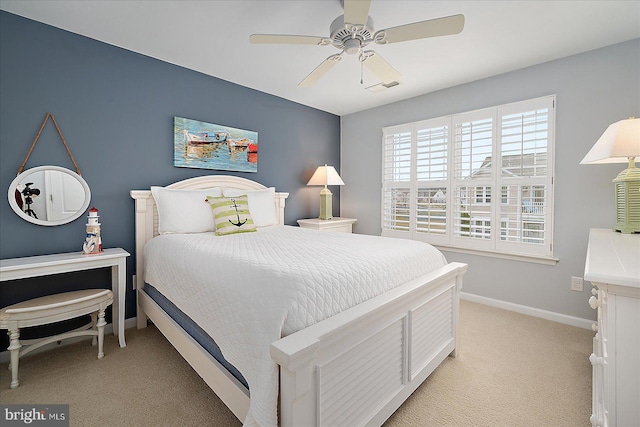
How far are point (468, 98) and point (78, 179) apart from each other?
3.87 m

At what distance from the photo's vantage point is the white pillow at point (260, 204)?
3.04 m

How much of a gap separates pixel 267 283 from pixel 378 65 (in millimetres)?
1710

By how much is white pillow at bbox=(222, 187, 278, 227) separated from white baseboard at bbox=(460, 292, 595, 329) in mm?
2420

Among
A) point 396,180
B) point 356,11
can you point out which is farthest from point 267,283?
point 396,180

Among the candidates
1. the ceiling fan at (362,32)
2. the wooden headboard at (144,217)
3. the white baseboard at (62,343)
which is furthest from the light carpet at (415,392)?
the ceiling fan at (362,32)

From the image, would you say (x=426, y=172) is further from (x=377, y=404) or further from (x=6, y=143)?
(x=6, y=143)

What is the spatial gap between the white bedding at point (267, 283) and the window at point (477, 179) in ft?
4.69

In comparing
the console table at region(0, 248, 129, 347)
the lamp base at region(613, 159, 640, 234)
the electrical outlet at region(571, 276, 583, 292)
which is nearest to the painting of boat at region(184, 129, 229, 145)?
the console table at region(0, 248, 129, 347)

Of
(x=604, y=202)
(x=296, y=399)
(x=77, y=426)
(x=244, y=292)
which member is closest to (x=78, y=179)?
(x=77, y=426)

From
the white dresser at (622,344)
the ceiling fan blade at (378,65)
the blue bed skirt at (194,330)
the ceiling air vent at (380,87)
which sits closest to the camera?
the white dresser at (622,344)

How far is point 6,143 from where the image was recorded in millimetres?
2059

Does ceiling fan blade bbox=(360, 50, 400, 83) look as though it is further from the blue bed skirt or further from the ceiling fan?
the blue bed skirt

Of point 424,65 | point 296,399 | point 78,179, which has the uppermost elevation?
point 424,65

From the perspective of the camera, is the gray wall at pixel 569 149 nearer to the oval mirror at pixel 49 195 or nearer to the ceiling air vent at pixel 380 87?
the ceiling air vent at pixel 380 87
